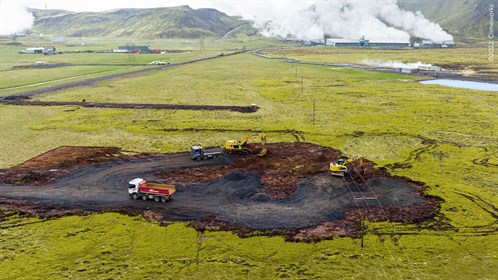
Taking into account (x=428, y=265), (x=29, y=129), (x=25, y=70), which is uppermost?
(x=25, y=70)

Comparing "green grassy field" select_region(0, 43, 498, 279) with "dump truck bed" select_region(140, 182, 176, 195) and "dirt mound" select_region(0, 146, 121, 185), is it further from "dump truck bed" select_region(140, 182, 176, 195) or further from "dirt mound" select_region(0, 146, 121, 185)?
"dump truck bed" select_region(140, 182, 176, 195)

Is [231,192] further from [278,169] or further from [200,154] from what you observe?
[200,154]

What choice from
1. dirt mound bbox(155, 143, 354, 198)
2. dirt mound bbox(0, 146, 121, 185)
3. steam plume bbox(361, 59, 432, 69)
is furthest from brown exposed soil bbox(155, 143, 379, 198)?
steam plume bbox(361, 59, 432, 69)

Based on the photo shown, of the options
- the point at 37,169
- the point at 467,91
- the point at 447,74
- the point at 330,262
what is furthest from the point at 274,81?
the point at 330,262

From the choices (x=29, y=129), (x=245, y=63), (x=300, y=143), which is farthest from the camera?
(x=245, y=63)

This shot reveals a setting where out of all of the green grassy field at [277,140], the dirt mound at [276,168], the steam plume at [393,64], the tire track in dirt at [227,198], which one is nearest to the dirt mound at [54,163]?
the tire track in dirt at [227,198]

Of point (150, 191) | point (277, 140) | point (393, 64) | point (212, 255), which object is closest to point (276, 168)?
point (277, 140)

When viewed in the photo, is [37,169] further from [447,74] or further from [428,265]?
[447,74]
